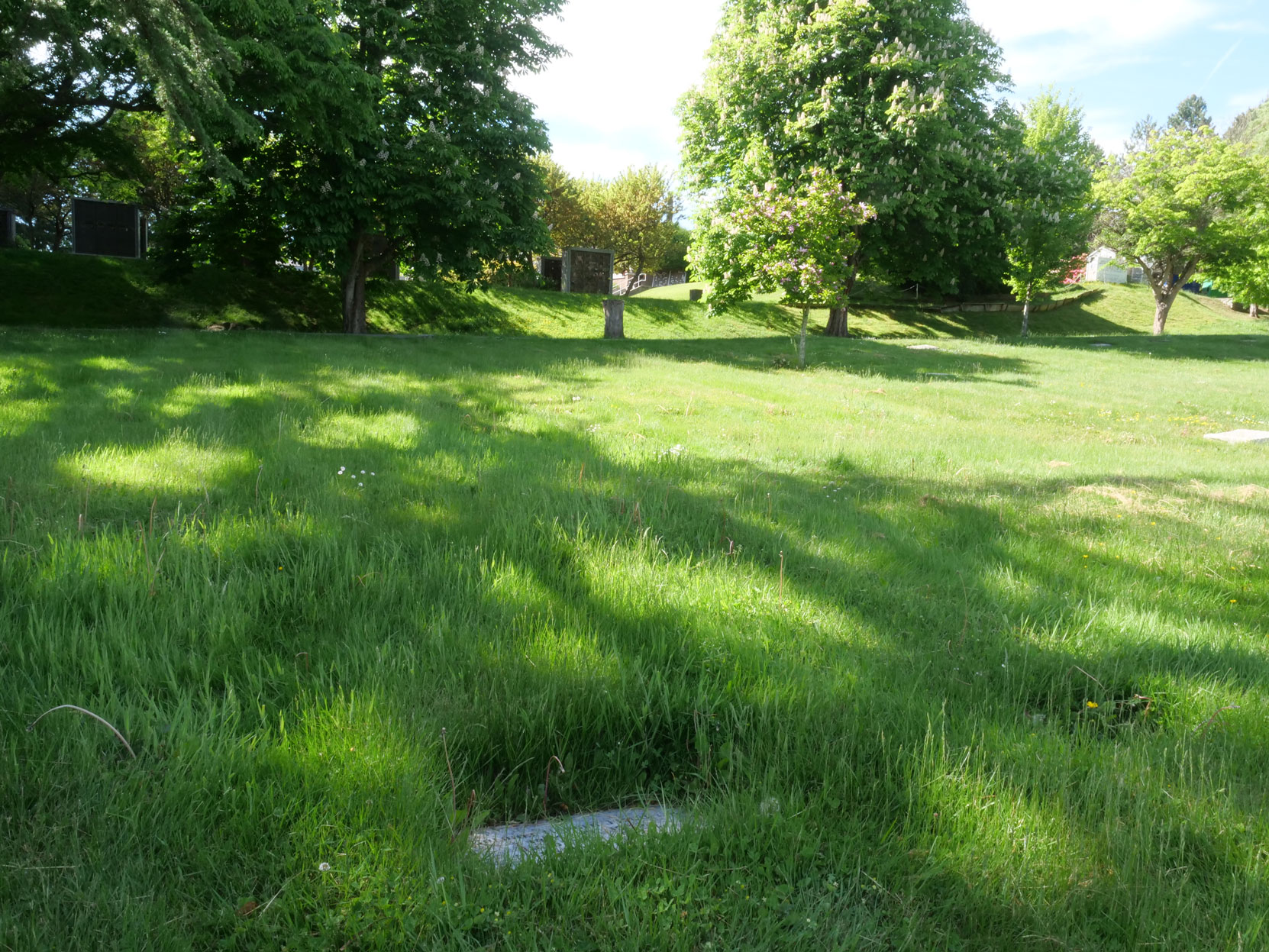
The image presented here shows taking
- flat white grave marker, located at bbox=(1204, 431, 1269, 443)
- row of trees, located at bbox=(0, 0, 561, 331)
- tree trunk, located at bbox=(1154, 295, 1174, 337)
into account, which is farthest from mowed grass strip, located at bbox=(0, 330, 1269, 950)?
tree trunk, located at bbox=(1154, 295, 1174, 337)

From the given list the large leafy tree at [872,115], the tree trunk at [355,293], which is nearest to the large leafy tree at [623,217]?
the large leafy tree at [872,115]

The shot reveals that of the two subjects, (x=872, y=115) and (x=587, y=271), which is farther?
(x=587, y=271)

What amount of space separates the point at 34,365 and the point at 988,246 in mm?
29436

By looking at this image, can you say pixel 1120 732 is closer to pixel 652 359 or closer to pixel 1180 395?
pixel 652 359

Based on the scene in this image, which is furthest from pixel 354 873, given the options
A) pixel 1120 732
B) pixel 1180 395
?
pixel 1180 395

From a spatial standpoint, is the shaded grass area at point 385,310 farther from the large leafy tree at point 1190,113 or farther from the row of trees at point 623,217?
the large leafy tree at point 1190,113

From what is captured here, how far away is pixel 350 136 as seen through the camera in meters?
16.4

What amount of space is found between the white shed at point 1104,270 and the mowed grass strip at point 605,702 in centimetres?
7440

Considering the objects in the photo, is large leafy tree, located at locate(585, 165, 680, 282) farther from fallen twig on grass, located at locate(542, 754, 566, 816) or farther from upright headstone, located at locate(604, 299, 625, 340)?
fallen twig on grass, located at locate(542, 754, 566, 816)

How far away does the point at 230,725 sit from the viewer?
6.64ft

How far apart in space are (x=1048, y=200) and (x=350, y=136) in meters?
25.3

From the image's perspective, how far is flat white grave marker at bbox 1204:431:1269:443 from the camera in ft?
34.5

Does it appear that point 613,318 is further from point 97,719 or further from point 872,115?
point 97,719

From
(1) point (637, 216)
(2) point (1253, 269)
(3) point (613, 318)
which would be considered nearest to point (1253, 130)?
(2) point (1253, 269)
